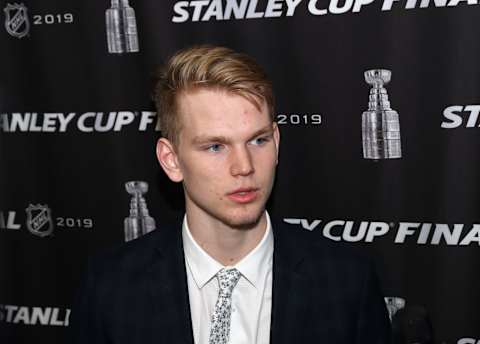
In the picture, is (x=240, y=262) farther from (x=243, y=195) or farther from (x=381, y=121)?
(x=381, y=121)

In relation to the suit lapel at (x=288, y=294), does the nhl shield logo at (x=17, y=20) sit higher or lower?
higher

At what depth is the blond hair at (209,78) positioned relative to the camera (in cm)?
181

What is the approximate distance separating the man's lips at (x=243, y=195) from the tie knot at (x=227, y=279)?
0.28 m

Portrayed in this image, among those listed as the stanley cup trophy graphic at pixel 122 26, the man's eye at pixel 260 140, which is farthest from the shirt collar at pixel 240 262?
the stanley cup trophy graphic at pixel 122 26

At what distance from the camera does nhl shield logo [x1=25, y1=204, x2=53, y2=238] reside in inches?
104

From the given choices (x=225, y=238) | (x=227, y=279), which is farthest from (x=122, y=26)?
(x=227, y=279)

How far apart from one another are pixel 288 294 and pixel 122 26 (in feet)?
3.89

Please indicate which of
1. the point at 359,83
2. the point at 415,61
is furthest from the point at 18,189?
the point at 415,61

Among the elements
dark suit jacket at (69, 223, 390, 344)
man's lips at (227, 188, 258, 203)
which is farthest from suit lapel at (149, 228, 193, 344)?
man's lips at (227, 188, 258, 203)

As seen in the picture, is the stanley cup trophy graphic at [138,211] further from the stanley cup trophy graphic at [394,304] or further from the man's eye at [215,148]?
the stanley cup trophy graphic at [394,304]

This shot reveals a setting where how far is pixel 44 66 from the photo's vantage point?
2.55 m

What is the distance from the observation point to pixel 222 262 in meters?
1.99

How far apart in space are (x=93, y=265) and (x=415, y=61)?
1267 millimetres

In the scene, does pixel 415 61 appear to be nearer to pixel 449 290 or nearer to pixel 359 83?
pixel 359 83
